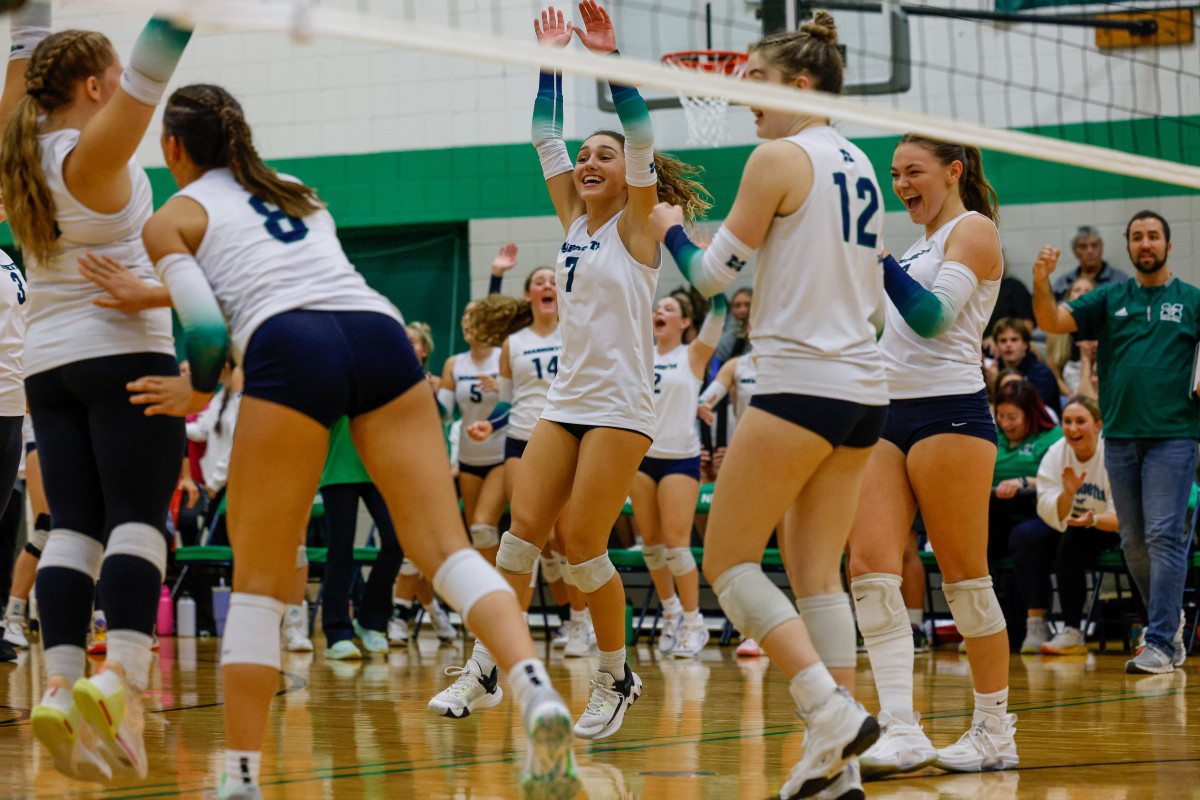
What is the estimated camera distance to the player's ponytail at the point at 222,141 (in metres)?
3.20

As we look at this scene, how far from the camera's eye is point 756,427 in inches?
129

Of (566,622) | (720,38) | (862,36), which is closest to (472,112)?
(720,38)

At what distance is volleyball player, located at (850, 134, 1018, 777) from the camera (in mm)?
3846

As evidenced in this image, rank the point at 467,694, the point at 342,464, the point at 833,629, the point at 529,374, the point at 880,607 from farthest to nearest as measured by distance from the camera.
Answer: the point at 529,374, the point at 342,464, the point at 467,694, the point at 880,607, the point at 833,629

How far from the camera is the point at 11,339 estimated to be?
5281 millimetres

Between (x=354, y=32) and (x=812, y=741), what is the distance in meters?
1.95

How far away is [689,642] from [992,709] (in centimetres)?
400

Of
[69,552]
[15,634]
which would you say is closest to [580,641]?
[15,634]

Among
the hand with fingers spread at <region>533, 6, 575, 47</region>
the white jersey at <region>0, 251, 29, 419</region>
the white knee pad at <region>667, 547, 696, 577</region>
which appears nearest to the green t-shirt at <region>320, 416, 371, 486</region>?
the white knee pad at <region>667, 547, 696, 577</region>

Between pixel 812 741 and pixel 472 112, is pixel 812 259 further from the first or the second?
pixel 472 112

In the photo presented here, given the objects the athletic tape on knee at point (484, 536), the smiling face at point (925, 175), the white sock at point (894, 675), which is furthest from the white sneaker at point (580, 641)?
the smiling face at point (925, 175)

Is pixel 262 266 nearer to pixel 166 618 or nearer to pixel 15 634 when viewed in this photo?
pixel 15 634

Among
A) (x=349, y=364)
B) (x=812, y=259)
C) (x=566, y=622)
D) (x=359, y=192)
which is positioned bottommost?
(x=566, y=622)

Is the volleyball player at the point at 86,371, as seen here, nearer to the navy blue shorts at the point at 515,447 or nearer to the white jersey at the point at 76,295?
the white jersey at the point at 76,295
